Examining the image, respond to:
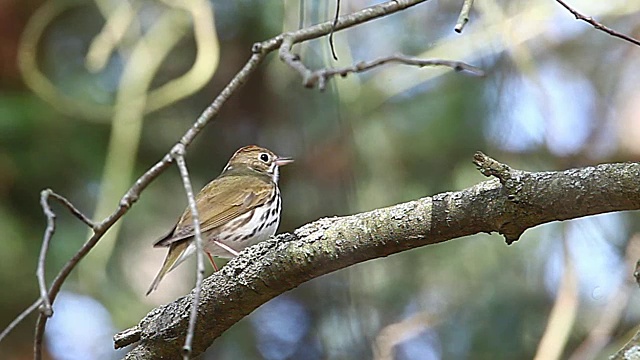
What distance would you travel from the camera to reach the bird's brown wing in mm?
3105

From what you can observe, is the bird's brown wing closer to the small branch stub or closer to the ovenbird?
the ovenbird

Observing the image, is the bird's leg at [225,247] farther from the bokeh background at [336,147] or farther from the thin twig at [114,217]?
the thin twig at [114,217]

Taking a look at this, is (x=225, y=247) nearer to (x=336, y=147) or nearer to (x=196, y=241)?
(x=336, y=147)

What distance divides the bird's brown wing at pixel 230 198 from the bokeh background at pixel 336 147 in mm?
262

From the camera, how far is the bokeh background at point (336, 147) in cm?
335

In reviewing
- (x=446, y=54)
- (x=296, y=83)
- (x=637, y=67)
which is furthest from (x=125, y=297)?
(x=637, y=67)

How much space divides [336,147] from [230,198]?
0.51 meters

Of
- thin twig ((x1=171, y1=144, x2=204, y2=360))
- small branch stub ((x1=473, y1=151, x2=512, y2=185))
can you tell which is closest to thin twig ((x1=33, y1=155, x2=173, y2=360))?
thin twig ((x1=171, y1=144, x2=204, y2=360))

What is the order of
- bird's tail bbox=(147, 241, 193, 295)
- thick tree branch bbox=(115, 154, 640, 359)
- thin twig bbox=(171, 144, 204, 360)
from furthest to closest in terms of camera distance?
bird's tail bbox=(147, 241, 193, 295)
thick tree branch bbox=(115, 154, 640, 359)
thin twig bbox=(171, 144, 204, 360)

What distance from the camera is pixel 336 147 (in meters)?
3.54

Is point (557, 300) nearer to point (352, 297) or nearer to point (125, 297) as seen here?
point (352, 297)

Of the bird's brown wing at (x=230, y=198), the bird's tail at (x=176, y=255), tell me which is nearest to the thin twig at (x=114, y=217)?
the bird's tail at (x=176, y=255)

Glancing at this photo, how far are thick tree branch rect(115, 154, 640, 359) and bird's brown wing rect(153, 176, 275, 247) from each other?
1.04 m

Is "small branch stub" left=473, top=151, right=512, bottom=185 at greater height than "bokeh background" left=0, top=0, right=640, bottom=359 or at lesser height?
lesser
